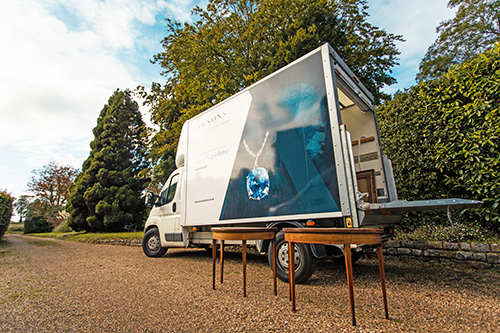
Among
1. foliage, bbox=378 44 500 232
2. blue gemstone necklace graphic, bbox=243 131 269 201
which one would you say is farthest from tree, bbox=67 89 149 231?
foliage, bbox=378 44 500 232

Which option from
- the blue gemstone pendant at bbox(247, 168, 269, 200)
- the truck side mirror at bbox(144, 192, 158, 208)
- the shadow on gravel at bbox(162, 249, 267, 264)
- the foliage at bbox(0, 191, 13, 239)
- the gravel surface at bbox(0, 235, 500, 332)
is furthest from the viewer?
the foliage at bbox(0, 191, 13, 239)

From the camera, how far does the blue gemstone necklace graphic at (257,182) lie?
→ 11.6ft

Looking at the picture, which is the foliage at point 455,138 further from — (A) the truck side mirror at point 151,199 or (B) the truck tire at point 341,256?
(A) the truck side mirror at point 151,199

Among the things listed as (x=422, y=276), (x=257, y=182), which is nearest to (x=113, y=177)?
(x=257, y=182)

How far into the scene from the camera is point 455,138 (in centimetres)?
415

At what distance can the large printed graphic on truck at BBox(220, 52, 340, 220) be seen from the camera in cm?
299

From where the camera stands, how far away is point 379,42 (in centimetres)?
1051

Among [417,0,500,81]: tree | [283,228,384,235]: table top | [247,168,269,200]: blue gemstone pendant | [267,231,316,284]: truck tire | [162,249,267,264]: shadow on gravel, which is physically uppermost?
[417,0,500,81]: tree

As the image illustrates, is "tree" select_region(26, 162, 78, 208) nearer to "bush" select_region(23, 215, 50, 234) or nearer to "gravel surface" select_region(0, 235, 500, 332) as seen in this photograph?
"bush" select_region(23, 215, 50, 234)

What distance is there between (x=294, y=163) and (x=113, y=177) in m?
16.1

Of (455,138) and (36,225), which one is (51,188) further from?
(455,138)

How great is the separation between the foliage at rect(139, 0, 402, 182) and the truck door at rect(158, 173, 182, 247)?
3.89 m

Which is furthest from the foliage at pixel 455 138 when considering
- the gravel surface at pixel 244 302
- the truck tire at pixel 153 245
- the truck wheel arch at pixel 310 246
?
the truck tire at pixel 153 245

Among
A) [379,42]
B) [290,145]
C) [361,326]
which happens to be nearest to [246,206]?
[290,145]
